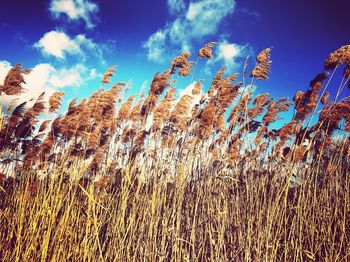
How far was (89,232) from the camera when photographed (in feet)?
10.6

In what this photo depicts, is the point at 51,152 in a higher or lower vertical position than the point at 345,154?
lower

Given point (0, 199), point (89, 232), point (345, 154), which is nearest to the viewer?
point (89, 232)

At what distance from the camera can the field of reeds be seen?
3137mm

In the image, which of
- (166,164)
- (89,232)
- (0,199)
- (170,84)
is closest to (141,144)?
(166,164)

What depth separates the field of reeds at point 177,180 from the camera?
3137mm

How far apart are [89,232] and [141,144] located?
1.63 m

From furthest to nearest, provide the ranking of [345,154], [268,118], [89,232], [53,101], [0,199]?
[53,101] → [268,118] → [345,154] → [0,199] → [89,232]

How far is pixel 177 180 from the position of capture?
3752 mm

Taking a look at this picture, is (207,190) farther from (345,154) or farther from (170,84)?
(345,154)

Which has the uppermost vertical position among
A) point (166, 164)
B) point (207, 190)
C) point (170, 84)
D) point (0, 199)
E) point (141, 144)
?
point (170, 84)

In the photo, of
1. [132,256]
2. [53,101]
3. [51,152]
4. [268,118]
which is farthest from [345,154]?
[53,101]

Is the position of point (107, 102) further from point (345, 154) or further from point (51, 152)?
point (345, 154)

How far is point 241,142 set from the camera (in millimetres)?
4348

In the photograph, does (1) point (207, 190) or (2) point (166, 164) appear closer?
(1) point (207, 190)
